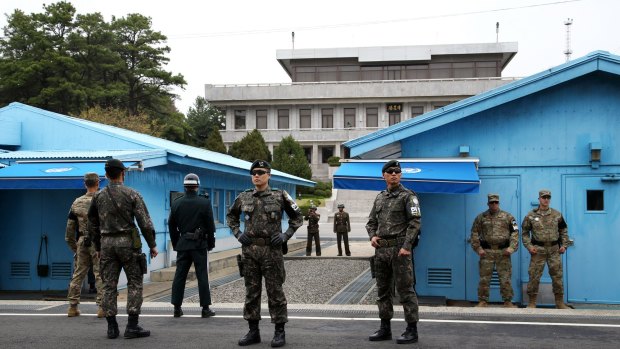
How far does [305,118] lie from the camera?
63.0 metres

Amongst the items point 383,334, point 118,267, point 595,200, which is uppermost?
point 595,200

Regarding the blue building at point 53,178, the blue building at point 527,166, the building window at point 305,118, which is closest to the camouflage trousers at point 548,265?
the blue building at point 527,166

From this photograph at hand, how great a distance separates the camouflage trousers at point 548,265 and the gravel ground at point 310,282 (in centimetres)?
340

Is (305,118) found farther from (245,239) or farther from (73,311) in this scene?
(245,239)

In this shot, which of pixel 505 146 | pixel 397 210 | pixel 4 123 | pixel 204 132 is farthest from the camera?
pixel 204 132

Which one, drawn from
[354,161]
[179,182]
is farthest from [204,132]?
[354,161]

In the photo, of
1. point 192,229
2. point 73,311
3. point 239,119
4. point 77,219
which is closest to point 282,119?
point 239,119

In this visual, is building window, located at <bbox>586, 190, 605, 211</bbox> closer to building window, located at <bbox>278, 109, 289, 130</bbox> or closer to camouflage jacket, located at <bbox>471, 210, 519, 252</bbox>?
camouflage jacket, located at <bbox>471, 210, 519, 252</bbox>

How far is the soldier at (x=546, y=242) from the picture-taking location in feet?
32.8

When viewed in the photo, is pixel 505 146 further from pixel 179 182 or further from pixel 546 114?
pixel 179 182

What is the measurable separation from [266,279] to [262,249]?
1.07 feet

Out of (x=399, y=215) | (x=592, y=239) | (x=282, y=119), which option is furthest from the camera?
(x=282, y=119)

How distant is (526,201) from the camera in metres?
10.8

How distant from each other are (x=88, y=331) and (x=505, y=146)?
720 cm
